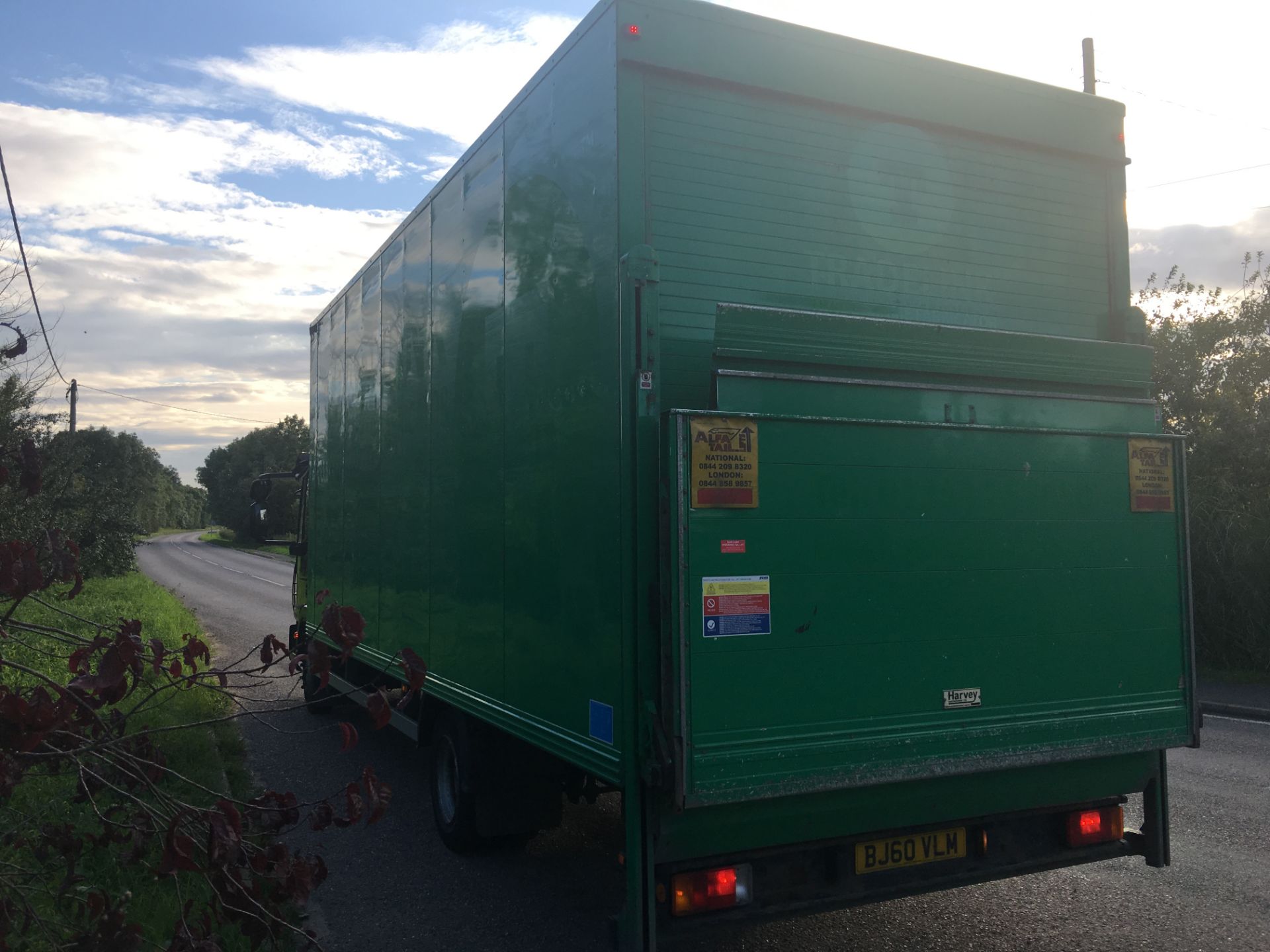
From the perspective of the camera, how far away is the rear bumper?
3.44 meters

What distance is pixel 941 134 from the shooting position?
173 inches

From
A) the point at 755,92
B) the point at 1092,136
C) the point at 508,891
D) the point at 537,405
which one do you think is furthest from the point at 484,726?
the point at 1092,136

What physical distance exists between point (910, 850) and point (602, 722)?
1317 millimetres

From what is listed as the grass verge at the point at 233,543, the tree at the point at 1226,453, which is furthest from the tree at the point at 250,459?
the tree at the point at 1226,453

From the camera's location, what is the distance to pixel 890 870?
12.1 feet

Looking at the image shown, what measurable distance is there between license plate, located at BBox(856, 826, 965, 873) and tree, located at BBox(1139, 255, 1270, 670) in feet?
29.4

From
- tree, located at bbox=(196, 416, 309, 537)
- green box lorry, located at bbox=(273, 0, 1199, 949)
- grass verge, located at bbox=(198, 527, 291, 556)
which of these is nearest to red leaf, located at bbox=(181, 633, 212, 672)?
green box lorry, located at bbox=(273, 0, 1199, 949)

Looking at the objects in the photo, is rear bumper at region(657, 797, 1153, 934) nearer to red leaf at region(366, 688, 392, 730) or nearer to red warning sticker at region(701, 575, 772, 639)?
red warning sticker at region(701, 575, 772, 639)

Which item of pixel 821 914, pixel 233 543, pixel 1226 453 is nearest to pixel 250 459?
pixel 233 543

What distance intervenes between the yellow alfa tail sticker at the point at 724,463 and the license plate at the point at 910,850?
143 centimetres

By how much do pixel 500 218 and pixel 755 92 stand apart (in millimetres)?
1425

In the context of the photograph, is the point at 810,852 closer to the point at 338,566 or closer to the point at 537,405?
the point at 537,405

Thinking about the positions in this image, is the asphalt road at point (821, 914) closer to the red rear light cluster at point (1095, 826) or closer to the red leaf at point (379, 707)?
the red rear light cluster at point (1095, 826)

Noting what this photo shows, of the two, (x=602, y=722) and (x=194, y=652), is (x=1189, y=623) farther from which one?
(x=194, y=652)
